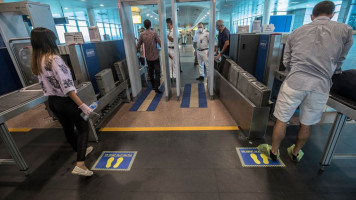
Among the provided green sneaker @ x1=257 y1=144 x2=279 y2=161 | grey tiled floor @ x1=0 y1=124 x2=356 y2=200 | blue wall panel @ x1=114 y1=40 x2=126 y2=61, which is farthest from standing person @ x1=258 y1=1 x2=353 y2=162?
blue wall panel @ x1=114 y1=40 x2=126 y2=61

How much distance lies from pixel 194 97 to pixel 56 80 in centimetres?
327

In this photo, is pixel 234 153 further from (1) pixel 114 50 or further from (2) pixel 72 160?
(1) pixel 114 50

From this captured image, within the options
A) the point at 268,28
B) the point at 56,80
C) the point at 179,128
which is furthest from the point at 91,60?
the point at 268,28

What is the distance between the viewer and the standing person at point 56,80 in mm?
1607

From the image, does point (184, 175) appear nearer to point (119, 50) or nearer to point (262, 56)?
point (262, 56)

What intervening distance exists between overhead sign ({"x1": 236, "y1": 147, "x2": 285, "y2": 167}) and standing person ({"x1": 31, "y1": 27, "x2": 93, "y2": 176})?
2009mm

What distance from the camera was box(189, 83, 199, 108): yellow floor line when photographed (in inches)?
158

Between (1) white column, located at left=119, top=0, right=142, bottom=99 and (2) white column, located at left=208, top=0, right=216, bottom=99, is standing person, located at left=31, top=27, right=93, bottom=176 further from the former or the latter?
(2) white column, located at left=208, top=0, right=216, bottom=99

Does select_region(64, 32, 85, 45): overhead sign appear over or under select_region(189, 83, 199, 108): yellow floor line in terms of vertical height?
over

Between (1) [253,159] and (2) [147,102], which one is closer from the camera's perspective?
(1) [253,159]

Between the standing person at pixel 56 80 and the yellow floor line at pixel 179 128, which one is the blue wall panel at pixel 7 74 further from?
the standing person at pixel 56 80

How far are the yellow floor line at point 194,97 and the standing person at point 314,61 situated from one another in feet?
7.25

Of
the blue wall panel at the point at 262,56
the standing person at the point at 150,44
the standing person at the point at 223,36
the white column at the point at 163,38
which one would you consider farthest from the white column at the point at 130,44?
the blue wall panel at the point at 262,56

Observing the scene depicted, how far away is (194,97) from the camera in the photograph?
4.49 metres
